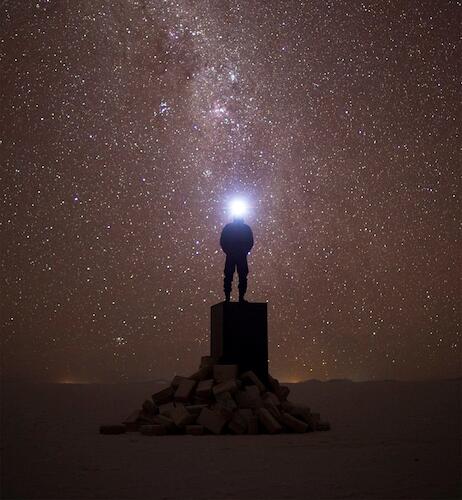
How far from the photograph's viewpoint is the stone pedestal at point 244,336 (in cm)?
1450

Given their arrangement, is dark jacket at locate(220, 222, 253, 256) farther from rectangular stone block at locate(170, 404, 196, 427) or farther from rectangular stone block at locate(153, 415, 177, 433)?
rectangular stone block at locate(153, 415, 177, 433)

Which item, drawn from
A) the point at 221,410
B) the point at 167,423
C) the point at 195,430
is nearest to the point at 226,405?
the point at 221,410

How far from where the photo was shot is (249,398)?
13.4m

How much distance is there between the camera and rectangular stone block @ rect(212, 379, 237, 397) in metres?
13.5

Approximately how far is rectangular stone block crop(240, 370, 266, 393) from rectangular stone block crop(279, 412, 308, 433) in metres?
1.08

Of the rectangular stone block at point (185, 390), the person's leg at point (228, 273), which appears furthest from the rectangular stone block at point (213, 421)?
the person's leg at point (228, 273)

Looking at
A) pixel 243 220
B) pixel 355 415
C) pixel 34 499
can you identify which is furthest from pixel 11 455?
pixel 355 415

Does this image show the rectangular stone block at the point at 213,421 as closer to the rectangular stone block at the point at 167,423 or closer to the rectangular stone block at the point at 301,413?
the rectangular stone block at the point at 167,423

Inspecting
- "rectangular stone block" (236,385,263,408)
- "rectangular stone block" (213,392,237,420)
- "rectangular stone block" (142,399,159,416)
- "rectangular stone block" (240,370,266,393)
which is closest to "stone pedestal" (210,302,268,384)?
"rectangular stone block" (240,370,266,393)

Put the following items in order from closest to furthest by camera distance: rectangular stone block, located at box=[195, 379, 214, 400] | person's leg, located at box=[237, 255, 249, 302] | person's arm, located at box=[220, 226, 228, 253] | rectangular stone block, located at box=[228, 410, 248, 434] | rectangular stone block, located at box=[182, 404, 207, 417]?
rectangular stone block, located at box=[228, 410, 248, 434] < rectangular stone block, located at box=[182, 404, 207, 417] < rectangular stone block, located at box=[195, 379, 214, 400] < person's leg, located at box=[237, 255, 249, 302] < person's arm, located at box=[220, 226, 228, 253]

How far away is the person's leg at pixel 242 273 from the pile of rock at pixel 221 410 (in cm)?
172

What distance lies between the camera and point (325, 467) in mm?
8578

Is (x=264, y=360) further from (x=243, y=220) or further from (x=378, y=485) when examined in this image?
(x=378, y=485)

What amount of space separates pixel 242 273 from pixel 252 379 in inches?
95.6
